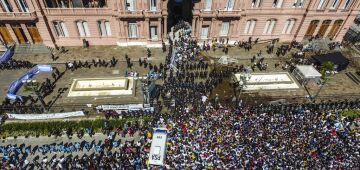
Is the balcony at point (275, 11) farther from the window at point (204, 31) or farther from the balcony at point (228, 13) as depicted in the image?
the window at point (204, 31)

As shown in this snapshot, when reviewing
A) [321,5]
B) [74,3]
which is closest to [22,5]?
[74,3]

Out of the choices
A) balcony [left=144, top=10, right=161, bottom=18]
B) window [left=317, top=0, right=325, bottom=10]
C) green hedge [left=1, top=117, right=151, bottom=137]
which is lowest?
green hedge [left=1, top=117, right=151, bottom=137]

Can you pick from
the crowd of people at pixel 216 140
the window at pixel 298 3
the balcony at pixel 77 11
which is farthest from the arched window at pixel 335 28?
the balcony at pixel 77 11

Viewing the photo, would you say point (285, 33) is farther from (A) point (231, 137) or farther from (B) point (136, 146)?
(B) point (136, 146)

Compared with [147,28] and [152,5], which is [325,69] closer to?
[152,5]

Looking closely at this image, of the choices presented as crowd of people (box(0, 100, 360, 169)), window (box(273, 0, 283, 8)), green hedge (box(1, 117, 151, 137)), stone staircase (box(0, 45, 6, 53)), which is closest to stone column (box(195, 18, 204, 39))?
window (box(273, 0, 283, 8))

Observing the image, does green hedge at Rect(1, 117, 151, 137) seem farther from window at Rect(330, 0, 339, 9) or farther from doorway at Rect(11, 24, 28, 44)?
window at Rect(330, 0, 339, 9)

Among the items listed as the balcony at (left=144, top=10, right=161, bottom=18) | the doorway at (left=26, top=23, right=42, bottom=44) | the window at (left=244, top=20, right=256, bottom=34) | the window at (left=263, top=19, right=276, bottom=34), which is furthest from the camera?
the window at (left=263, top=19, right=276, bottom=34)
